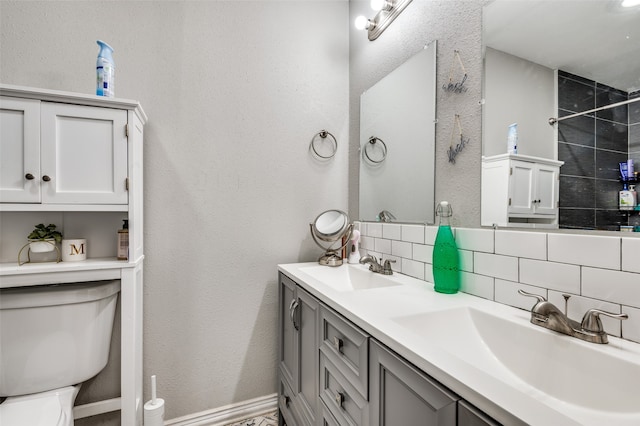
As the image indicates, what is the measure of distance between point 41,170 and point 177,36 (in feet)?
2.96

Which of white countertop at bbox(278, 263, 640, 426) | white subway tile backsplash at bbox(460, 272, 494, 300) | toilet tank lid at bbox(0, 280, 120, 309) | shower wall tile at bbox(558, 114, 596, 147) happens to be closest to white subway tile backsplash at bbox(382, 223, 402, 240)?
white countertop at bbox(278, 263, 640, 426)

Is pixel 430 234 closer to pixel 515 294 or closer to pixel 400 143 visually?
pixel 515 294

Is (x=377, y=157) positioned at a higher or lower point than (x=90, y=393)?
higher

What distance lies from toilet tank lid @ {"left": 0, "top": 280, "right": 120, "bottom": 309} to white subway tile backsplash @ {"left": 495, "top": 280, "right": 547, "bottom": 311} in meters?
1.46

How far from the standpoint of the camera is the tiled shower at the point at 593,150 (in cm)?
68

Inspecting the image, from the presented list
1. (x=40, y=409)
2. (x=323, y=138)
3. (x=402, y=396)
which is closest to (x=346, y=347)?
(x=402, y=396)

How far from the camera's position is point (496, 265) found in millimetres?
929

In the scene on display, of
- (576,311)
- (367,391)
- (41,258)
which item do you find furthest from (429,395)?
(41,258)

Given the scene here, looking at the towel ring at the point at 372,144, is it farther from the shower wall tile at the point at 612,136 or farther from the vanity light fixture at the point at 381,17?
the shower wall tile at the point at 612,136

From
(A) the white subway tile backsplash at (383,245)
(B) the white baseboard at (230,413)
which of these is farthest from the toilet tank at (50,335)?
(A) the white subway tile backsplash at (383,245)

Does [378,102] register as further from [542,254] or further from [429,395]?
[429,395]

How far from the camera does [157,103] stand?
144 centimetres

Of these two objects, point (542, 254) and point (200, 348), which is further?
point (200, 348)

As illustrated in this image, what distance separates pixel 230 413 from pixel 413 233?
138cm
